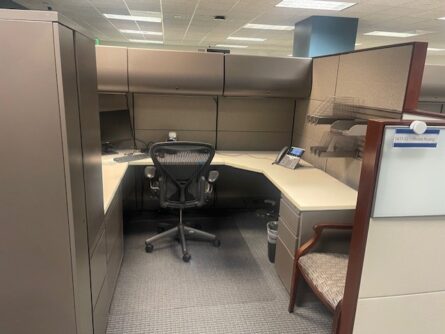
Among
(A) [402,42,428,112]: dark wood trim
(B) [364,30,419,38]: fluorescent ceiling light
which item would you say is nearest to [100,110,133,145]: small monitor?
(A) [402,42,428,112]: dark wood trim

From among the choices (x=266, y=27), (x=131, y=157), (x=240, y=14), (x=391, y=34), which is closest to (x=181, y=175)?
(x=131, y=157)

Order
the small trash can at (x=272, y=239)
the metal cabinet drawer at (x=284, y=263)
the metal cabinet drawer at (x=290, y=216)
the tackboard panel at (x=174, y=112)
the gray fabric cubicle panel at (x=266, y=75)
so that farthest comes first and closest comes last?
the tackboard panel at (x=174, y=112) → the gray fabric cubicle panel at (x=266, y=75) → the small trash can at (x=272, y=239) → the metal cabinet drawer at (x=284, y=263) → the metal cabinet drawer at (x=290, y=216)

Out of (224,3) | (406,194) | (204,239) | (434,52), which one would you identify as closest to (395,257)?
(406,194)

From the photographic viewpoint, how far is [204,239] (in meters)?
2.94

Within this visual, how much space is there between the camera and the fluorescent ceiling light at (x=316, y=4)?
17.0ft

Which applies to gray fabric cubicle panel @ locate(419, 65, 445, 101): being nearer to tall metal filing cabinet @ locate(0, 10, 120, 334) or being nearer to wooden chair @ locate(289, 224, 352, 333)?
wooden chair @ locate(289, 224, 352, 333)

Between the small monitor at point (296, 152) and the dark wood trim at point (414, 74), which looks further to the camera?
the small monitor at point (296, 152)

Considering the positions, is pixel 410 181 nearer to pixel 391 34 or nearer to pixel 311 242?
pixel 311 242

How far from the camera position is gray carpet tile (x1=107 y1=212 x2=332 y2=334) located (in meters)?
1.93

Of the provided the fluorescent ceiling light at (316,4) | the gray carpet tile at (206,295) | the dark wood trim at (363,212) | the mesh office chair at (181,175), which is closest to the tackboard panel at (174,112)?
the mesh office chair at (181,175)

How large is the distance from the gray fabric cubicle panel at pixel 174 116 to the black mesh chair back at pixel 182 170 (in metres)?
0.85

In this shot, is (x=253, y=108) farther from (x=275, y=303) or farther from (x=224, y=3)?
(x=224, y=3)

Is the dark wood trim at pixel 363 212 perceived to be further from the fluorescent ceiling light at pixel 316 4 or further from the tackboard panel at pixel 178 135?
the fluorescent ceiling light at pixel 316 4

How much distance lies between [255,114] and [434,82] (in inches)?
72.9
